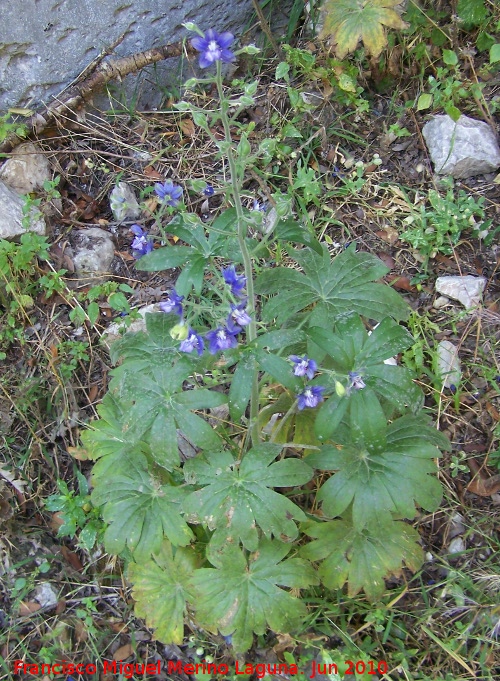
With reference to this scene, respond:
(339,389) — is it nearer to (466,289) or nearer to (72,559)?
(466,289)

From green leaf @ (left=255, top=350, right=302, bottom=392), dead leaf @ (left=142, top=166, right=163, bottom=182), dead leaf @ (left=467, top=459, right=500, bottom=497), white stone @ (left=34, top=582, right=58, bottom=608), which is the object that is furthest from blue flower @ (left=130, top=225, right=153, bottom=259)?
dead leaf @ (left=467, top=459, right=500, bottom=497)

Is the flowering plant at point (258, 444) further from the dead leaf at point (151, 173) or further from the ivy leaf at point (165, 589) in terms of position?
the dead leaf at point (151, 173)

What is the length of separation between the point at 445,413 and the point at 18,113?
3258 millimetres

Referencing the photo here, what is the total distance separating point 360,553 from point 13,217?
9.14 ft

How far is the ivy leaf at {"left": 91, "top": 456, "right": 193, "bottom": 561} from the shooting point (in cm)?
248

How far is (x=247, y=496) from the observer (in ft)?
7.71

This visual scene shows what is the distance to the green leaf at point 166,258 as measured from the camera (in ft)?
7.23

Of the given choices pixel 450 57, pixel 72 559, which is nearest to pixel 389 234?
pixel 450 57

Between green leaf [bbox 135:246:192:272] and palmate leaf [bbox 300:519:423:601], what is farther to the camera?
palmate leaf [bbox 300:519:423:601]

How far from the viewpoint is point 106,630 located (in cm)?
296

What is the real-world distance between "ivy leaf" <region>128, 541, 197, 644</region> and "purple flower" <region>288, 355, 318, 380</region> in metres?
1.09

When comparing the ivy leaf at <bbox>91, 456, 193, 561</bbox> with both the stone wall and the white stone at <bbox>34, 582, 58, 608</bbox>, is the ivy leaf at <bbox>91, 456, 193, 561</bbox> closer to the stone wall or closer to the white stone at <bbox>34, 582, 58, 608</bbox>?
the white stone at <bbox>34, 582, 58, 608</bbox>

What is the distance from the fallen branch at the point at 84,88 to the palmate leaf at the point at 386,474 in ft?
9.57

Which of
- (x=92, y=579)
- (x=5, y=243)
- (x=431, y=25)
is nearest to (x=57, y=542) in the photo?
(x=92, y=579)
